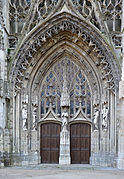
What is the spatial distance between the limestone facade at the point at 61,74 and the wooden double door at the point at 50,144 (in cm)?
31

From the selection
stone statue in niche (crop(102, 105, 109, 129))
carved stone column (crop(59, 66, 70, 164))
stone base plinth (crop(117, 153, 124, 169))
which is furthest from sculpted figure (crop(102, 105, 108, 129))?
carved stone column (crop(59, 66, 70, 164))

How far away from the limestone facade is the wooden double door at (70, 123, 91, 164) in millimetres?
321

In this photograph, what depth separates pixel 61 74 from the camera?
16.3 m

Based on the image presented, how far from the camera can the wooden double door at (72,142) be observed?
51.1 feet

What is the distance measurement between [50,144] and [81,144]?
5.66 ft

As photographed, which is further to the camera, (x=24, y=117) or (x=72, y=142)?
(x=72, y=142)

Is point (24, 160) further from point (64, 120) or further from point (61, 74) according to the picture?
point (61, 74)

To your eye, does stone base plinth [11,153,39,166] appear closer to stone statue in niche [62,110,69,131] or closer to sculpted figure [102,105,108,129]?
stone statue in niche [62,110,69,131]

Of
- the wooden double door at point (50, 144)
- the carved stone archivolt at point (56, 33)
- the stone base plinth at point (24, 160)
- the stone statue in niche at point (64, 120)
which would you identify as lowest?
the stone base plinth at point (24, 160)

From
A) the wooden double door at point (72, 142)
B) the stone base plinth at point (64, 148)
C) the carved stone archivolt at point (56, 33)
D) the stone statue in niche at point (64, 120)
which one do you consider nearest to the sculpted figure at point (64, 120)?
the stone statue in niche at point (64, 120)

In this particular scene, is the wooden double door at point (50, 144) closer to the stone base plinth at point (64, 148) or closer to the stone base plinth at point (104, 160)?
the stone base plinth at point (64, 148)

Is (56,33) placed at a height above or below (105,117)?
above

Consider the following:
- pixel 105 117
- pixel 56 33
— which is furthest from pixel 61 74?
pixel 105 117

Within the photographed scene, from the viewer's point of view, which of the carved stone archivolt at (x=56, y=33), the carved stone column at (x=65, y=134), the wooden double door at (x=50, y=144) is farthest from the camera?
the wooden double door at (x=50, y=144)
